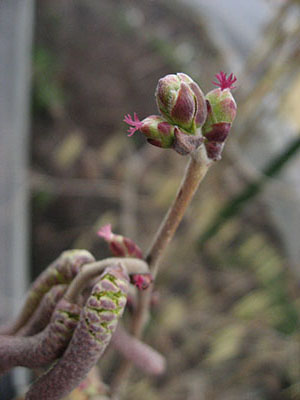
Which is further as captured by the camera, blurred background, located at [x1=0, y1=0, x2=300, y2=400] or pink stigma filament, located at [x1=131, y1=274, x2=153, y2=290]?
blurred background, located at [x1=0, y1=0, x2=300, y2=400]

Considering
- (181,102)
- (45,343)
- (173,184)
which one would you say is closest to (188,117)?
(181,102)

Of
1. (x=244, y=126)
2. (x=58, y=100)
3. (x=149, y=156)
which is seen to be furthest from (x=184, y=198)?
(x=58, y=100)

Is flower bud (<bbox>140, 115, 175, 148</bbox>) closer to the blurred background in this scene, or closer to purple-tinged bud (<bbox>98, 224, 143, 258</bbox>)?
purple-tinged bud (<bbox>98, 224, 143, 258</bbox>)

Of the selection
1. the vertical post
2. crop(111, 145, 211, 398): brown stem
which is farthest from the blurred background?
crop(111, 145, 211, 398): brown stem

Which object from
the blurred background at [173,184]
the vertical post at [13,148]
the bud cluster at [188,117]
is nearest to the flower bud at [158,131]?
the bud cluster at [188,117]

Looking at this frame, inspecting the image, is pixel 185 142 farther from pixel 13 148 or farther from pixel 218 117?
pixel 13 148
